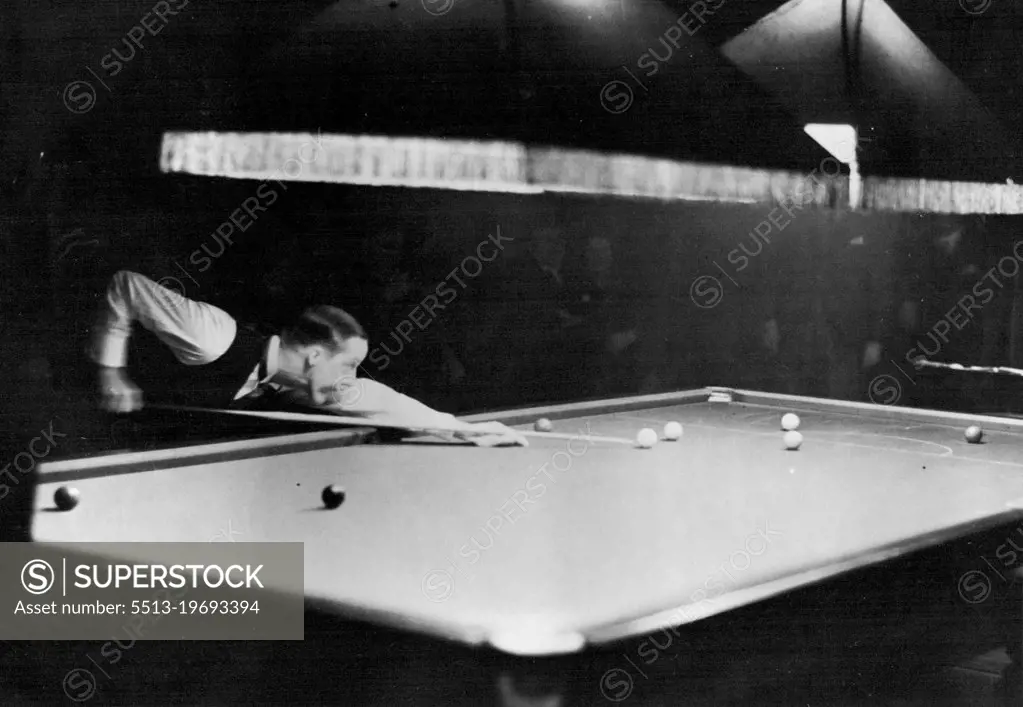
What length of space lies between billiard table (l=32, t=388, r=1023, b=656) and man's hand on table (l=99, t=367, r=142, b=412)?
23.8 inches

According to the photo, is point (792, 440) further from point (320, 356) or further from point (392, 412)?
point (320, 356)

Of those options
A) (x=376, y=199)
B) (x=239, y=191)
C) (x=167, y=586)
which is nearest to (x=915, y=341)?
(x=376, y=199)

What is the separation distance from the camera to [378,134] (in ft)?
Result: 8.89

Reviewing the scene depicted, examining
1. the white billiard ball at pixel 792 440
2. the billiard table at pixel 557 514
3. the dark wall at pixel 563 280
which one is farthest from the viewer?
the dark wall at pixel 563 280

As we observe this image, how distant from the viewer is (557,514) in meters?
1.98

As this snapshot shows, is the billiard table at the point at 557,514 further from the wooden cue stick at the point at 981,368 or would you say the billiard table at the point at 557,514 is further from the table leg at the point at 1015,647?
the wooden cue stick at the point at 981,368

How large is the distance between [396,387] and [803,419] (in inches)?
73.5

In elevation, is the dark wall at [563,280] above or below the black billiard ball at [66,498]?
above

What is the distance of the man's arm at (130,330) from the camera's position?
3.15 meters

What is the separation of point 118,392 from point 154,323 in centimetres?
25

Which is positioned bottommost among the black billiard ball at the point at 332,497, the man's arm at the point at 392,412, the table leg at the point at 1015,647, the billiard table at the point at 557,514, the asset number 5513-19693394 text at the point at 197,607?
the table leg at the point at 1015,647

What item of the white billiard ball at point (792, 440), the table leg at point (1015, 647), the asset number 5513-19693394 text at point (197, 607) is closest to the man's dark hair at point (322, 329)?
the white billiard ball at point (792, 440)

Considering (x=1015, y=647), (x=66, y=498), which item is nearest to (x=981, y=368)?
(x=1015, y=647)

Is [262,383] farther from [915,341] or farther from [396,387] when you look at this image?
[915,341]
